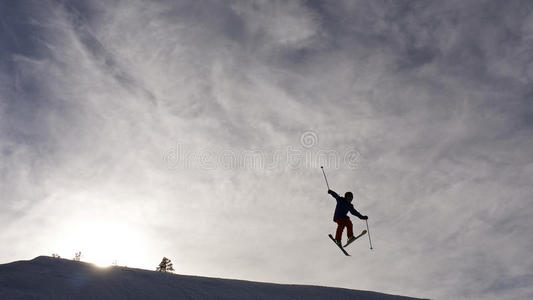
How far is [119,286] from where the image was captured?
1072 cm

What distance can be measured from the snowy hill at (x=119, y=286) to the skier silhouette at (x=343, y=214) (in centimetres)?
343

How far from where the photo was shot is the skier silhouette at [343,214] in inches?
639

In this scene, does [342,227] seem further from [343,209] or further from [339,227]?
[343,209]

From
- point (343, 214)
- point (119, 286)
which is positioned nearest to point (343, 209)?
point (343, 214)

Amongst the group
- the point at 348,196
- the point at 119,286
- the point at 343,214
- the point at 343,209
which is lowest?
the point at 119,286

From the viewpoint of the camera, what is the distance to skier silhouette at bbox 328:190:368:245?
16234mm

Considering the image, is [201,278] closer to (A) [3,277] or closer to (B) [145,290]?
(B) [145,290]

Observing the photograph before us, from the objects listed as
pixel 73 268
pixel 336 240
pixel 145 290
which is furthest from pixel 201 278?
pixel 336 240

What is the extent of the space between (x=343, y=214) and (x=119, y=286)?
8706 millimetres

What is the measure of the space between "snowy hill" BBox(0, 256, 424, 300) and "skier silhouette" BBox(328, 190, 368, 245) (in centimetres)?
343

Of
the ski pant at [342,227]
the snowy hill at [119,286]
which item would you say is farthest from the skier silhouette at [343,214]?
the snowy hill at [119,286]

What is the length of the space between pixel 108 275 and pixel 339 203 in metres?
8.63

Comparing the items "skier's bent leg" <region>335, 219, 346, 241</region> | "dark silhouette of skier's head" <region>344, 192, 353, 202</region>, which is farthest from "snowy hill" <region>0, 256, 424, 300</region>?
"dark silhouette of skier's head" <region>344, 192, 353, 202</region>

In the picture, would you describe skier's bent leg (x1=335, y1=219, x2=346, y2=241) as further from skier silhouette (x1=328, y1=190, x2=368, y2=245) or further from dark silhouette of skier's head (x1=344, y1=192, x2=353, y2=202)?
dark silhouette of skier's head (x1=344, y1=192, x2=353, y2=202)
